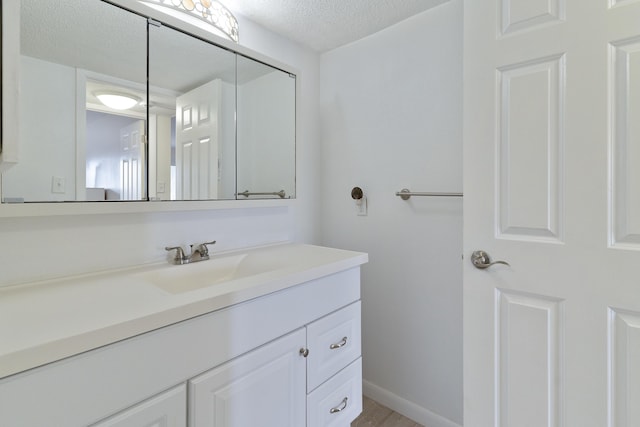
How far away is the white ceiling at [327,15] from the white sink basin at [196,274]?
1198mm

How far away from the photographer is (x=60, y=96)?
96 centimetres

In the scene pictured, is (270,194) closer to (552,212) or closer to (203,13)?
(203,13)

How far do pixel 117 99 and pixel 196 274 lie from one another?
695 mm

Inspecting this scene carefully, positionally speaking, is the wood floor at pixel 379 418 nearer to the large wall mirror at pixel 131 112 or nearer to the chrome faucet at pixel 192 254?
the chrome faucet at pixel 192 254

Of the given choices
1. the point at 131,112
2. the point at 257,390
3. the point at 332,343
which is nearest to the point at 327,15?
the point at 131,112

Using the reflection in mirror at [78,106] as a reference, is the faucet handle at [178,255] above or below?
below

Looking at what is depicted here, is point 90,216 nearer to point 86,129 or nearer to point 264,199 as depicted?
point 86,129

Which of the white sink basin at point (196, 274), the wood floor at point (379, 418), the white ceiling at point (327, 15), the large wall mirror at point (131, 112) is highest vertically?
the white ceiling at point (327, 15)

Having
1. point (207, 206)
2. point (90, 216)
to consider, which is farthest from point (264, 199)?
point (90, 216)

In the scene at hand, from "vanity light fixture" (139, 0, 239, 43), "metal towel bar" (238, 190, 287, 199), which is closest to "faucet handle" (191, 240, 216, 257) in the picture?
"metal towel bar" (238, 190, 287, 199)

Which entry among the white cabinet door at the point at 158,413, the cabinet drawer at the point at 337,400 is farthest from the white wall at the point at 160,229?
the cabinet drawer at the point at 337,400

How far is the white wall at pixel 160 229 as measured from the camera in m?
0.97

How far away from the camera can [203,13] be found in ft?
4.04

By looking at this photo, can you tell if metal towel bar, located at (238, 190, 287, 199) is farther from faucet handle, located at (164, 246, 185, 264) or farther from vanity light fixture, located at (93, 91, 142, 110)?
vanity light fixture, located at (93, 91, 142, 110)
